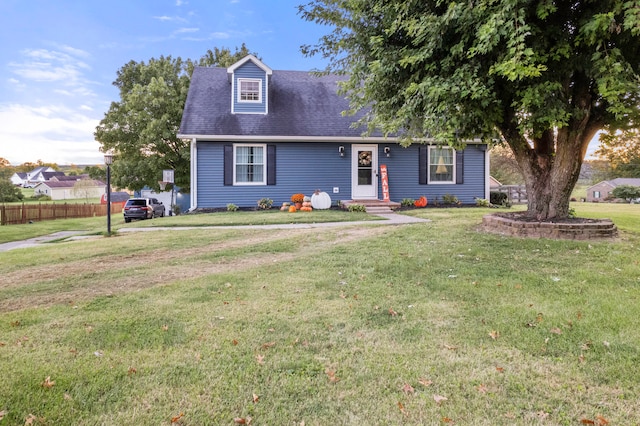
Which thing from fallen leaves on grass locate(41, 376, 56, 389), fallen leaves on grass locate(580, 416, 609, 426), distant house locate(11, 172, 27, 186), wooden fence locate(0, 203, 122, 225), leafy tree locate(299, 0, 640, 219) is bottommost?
fallen leaves on grass locate(580, 416, 609, 426)

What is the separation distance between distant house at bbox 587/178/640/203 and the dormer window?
40450mm

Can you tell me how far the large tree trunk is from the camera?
262 inches

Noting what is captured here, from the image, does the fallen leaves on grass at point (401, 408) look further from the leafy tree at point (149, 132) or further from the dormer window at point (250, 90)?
the leafy tree at point (149, 132)

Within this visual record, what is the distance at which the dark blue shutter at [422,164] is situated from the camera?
14.6 metres

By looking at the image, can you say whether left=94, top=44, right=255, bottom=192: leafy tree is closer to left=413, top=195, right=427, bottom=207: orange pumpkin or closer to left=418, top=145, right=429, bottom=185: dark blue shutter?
left=418, top=145, right=429, bottom=185: dark blue shutter

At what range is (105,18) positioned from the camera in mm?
14367

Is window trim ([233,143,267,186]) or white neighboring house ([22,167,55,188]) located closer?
window trim ([233,143,267,186])

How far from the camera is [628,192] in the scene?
108ft

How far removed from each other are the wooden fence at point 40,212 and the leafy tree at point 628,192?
45.6 meters

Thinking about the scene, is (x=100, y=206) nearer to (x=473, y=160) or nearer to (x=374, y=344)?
(x=473, y=160)

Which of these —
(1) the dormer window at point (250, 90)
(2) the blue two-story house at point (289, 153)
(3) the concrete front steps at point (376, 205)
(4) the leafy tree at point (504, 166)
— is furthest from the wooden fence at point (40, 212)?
(4) the leafy tree at point (504, 166)

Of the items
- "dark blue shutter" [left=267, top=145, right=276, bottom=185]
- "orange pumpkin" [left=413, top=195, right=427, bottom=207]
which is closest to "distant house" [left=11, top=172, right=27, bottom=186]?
"dark blue shutter" [left=267, top=145, right=276, bottom=185]

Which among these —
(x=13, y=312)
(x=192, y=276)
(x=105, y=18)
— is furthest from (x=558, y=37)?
(x=105, y=18)

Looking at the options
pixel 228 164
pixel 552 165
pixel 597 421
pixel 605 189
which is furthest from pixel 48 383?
pixel 605 189
